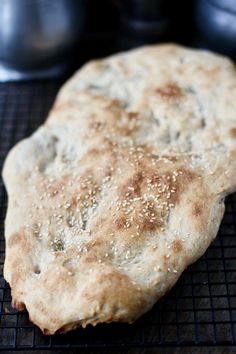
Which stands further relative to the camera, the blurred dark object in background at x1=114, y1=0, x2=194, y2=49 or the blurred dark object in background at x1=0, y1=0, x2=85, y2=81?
the blurred dark object in background at x1=114, y1=0, x2=194, y2=49

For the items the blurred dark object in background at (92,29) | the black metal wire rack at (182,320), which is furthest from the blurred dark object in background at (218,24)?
the black metal wire rack at (182,320)

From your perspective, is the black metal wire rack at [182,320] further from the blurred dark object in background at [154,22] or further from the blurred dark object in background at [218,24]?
the blurred dark object in background at [154,22]

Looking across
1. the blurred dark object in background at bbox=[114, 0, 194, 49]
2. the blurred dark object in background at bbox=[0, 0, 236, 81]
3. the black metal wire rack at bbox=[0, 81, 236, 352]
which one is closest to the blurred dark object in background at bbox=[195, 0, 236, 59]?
the blurred dark object in background at bbox=[0, 0, 236, 81]

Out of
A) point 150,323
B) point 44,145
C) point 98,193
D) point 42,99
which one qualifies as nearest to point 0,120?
point 42,99

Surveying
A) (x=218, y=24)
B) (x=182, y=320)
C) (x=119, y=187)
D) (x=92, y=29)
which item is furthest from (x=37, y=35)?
(x=182, y=320)

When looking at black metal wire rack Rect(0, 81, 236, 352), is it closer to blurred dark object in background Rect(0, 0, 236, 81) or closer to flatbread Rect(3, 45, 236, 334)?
flatbread Rect(3, 45, 236, 334)

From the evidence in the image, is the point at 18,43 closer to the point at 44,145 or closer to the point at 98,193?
the point at 44,145
